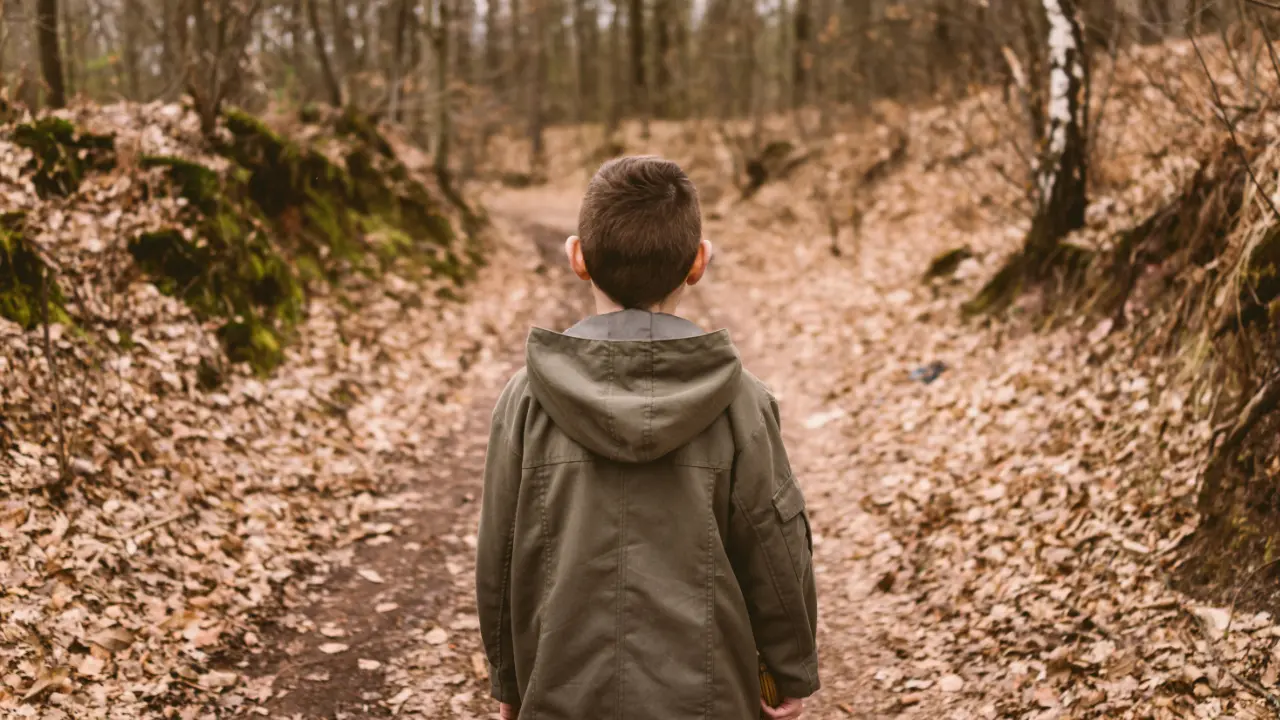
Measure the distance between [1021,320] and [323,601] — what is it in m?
6.09

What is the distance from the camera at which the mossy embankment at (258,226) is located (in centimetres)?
739

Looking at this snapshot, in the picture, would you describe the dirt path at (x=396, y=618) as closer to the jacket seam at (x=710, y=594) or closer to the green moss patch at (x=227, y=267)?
the green moss patch at (x=227, y=267)

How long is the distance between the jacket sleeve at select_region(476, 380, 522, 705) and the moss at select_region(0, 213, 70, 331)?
15.8 feet

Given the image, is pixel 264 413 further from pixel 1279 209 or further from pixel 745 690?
pixel 1279 209

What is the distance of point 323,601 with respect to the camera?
17.2ft

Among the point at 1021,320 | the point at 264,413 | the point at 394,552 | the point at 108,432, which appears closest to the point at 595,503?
the point at 394,552

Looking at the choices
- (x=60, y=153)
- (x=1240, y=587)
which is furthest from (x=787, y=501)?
(x=60, y=153)

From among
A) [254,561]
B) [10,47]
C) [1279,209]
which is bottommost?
[254,561]

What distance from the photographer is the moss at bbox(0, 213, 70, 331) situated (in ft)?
19.0

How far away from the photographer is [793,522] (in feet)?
7.20

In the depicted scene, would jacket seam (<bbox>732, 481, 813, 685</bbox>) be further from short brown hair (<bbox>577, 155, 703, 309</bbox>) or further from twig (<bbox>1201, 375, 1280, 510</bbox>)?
twig (<bbox>1201, 375, 1280, 510</bbox>)

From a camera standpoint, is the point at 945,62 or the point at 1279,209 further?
the point at 945,62

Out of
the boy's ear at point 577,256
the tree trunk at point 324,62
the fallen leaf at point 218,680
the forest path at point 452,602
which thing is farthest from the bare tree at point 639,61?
the boy's ear at point 577,256

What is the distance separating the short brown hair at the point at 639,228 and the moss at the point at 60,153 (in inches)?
275
